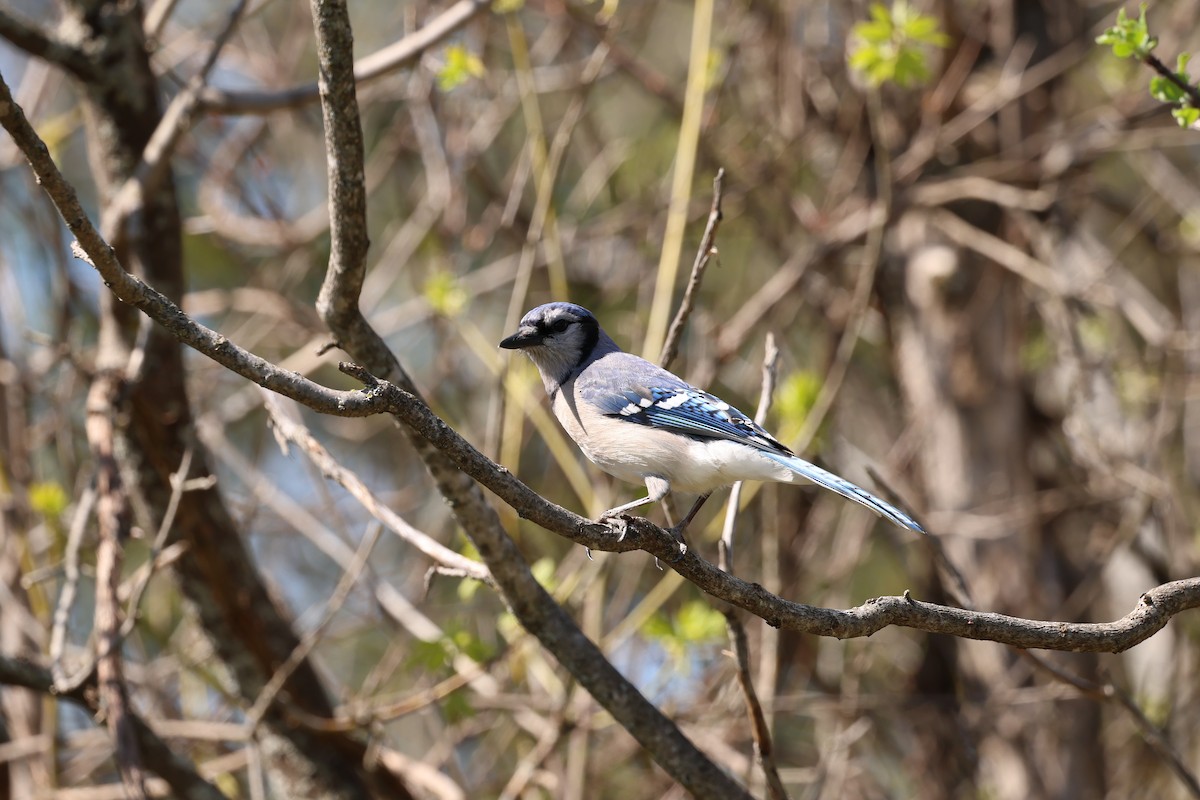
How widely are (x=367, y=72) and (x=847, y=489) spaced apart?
2028 mm

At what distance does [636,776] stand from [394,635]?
146 cm

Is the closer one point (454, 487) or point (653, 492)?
point (454, 487)

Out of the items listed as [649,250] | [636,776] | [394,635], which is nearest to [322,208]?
[649,250]

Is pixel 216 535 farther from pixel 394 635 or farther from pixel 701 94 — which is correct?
pixel 701 94

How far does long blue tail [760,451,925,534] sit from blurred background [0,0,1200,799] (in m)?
0.93

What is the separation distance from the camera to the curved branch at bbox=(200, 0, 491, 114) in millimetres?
3553

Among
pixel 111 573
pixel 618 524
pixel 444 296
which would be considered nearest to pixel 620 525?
pixel 618 524

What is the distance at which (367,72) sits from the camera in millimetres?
3623

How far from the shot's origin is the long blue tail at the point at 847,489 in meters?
2.53

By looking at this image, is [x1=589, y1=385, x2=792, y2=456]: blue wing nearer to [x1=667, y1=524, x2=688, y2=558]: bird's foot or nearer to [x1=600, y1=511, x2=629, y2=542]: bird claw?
[x1=667, y1=524, x2=688, y2=558]: bird's foot

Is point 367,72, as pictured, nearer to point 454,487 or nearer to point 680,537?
point 454,487

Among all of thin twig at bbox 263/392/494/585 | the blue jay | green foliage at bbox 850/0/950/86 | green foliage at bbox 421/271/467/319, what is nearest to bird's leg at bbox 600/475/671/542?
the blue jay

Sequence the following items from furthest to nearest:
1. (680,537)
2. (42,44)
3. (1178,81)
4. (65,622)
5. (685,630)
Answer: (685,630) < (42,44) < (65,622) < (680,537) < (1178,81)

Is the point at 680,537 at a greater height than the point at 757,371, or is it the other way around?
the point at 757,371
